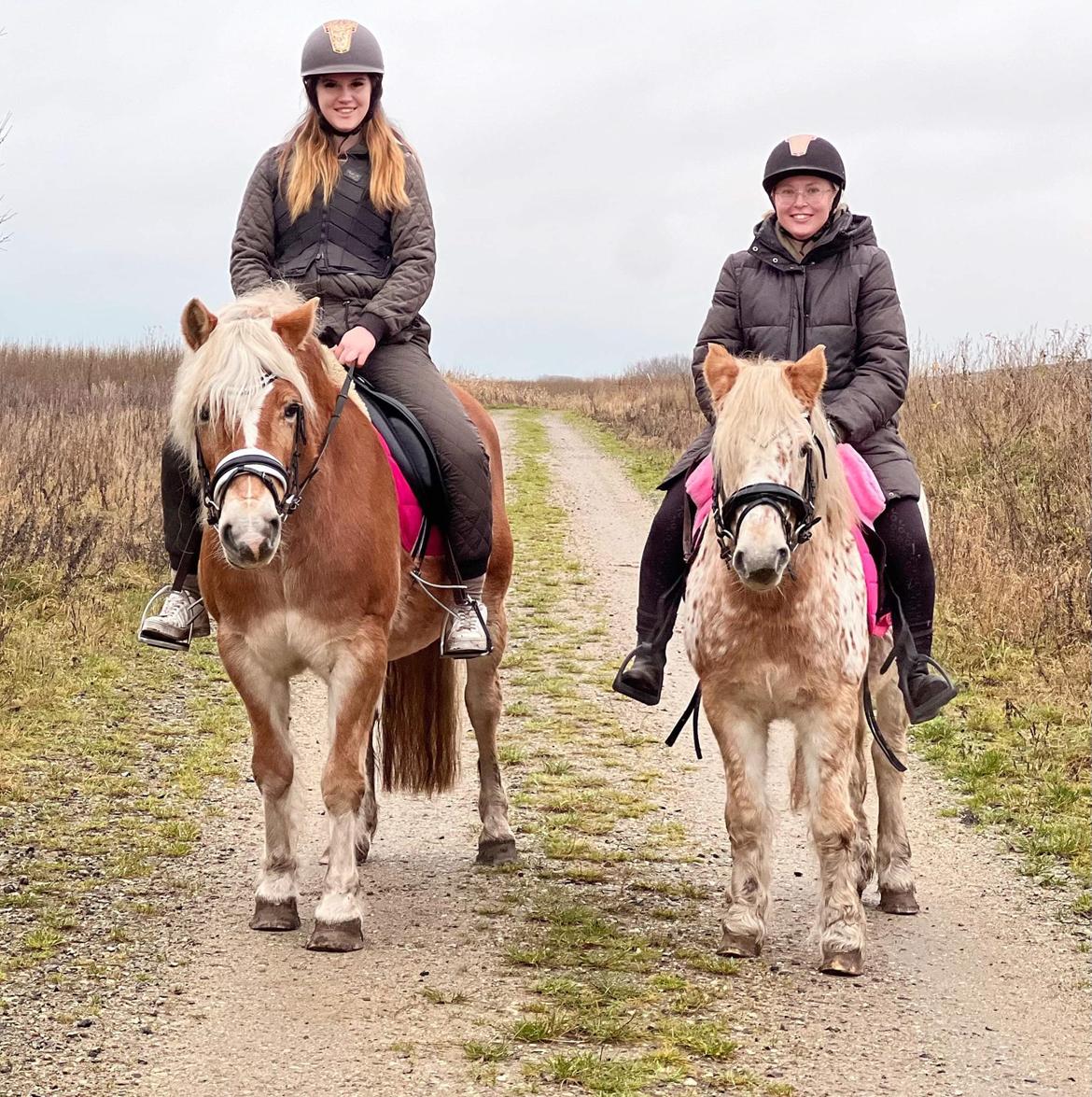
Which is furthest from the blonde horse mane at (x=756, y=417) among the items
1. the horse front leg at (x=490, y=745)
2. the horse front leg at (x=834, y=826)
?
the horse front leg at (x=490, y=745)

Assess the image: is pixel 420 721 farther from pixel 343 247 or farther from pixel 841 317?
pixel 841 317

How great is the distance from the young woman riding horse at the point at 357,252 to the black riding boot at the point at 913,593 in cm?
161

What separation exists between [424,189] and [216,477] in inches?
77.7

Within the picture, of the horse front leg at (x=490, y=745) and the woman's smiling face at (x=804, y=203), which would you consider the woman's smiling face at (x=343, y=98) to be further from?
the horse front leg at (x=490, y=745)

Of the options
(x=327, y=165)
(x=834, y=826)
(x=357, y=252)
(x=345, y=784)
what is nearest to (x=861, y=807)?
(x=834, y=826)

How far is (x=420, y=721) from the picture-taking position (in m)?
6.02

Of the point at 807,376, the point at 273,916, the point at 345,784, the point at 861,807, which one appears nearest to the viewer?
the point at 807,376

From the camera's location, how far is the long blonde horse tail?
6.02 metres

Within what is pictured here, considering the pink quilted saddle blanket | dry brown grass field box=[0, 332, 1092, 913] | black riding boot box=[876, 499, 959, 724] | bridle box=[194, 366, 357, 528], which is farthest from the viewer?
dry brown grass field box=[0, 332, 1092, 913]

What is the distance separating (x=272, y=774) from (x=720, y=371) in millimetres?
2154

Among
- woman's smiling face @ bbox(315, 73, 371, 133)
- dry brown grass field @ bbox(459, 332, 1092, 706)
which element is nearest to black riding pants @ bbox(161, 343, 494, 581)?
woman's smiling face @ bbox(315, 73, 371, 133)

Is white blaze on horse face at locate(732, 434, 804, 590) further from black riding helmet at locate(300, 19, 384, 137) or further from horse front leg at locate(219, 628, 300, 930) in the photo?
black riding helmet at locate(300, 19, 384, 137)

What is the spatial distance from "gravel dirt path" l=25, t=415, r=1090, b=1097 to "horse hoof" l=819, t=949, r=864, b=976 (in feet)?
0.13

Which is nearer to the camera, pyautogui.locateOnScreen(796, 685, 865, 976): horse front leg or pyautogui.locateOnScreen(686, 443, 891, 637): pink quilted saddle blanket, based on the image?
pyautogui.locateOnScreen(796, 685, 865, 976): horse front leg
